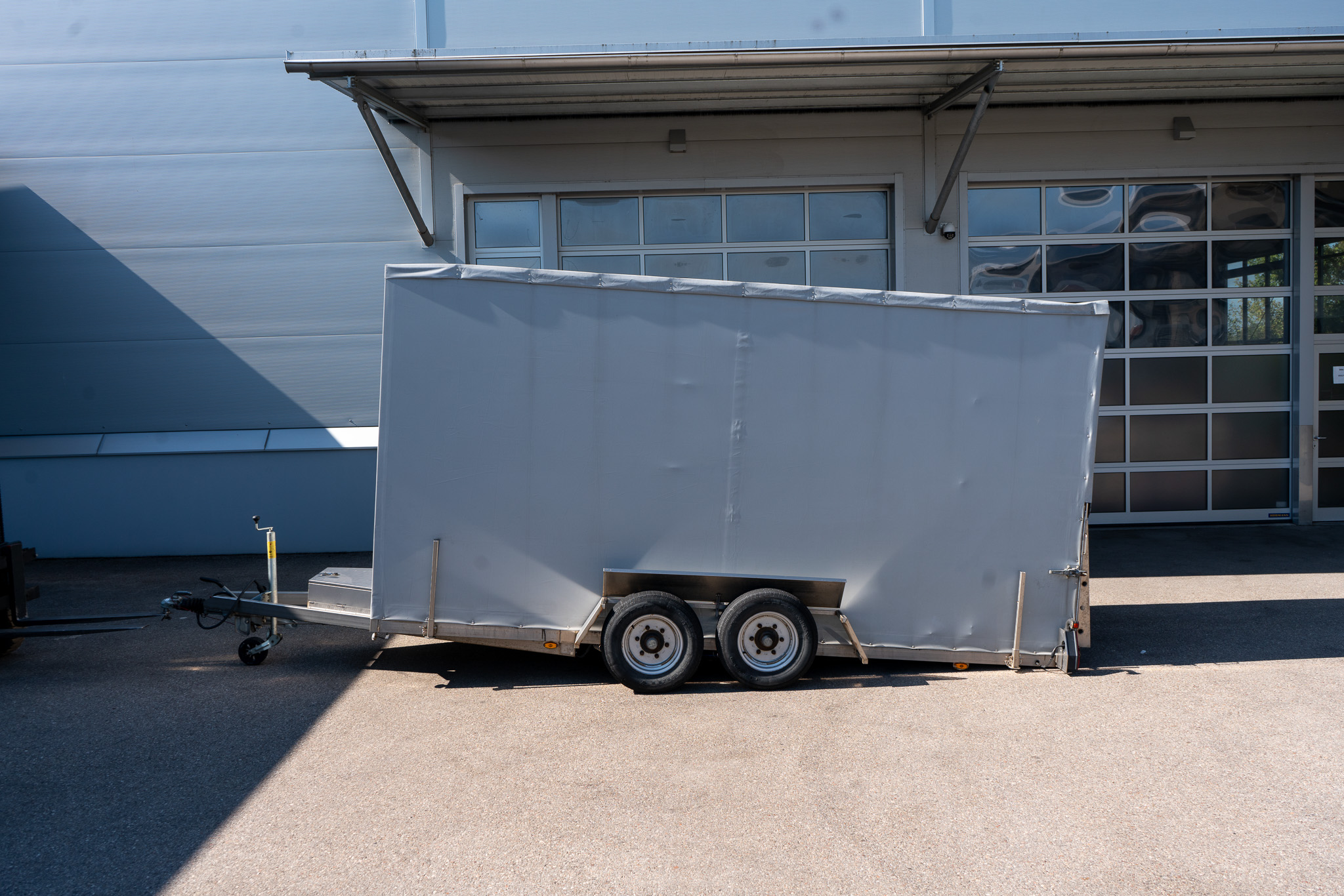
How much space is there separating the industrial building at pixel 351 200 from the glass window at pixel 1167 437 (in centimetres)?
233

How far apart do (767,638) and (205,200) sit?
381 inches

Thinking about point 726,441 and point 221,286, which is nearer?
point 726,441

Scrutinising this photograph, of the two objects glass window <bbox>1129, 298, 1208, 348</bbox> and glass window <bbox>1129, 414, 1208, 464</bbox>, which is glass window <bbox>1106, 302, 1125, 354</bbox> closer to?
glass window <bbox>1129, 298, 1208, 348</bbox>

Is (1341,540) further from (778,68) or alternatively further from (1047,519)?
(778,68)

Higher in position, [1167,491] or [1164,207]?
[1164,207]

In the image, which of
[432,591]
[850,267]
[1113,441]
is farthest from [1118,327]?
[432,591]

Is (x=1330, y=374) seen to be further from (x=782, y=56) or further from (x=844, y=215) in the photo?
(x=782, y=56)

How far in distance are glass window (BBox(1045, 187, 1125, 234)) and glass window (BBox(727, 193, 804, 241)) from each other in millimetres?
3375

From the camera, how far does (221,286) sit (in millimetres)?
11414

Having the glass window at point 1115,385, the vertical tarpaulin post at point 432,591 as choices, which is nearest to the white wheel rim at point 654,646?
the vertical tarpaulin post at point 432,591

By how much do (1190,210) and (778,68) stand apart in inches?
251

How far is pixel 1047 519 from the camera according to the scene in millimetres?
6027

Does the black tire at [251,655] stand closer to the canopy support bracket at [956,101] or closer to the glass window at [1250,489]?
the canopy support bracket at [956,101]

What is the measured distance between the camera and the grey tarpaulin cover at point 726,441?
19.1 feet
